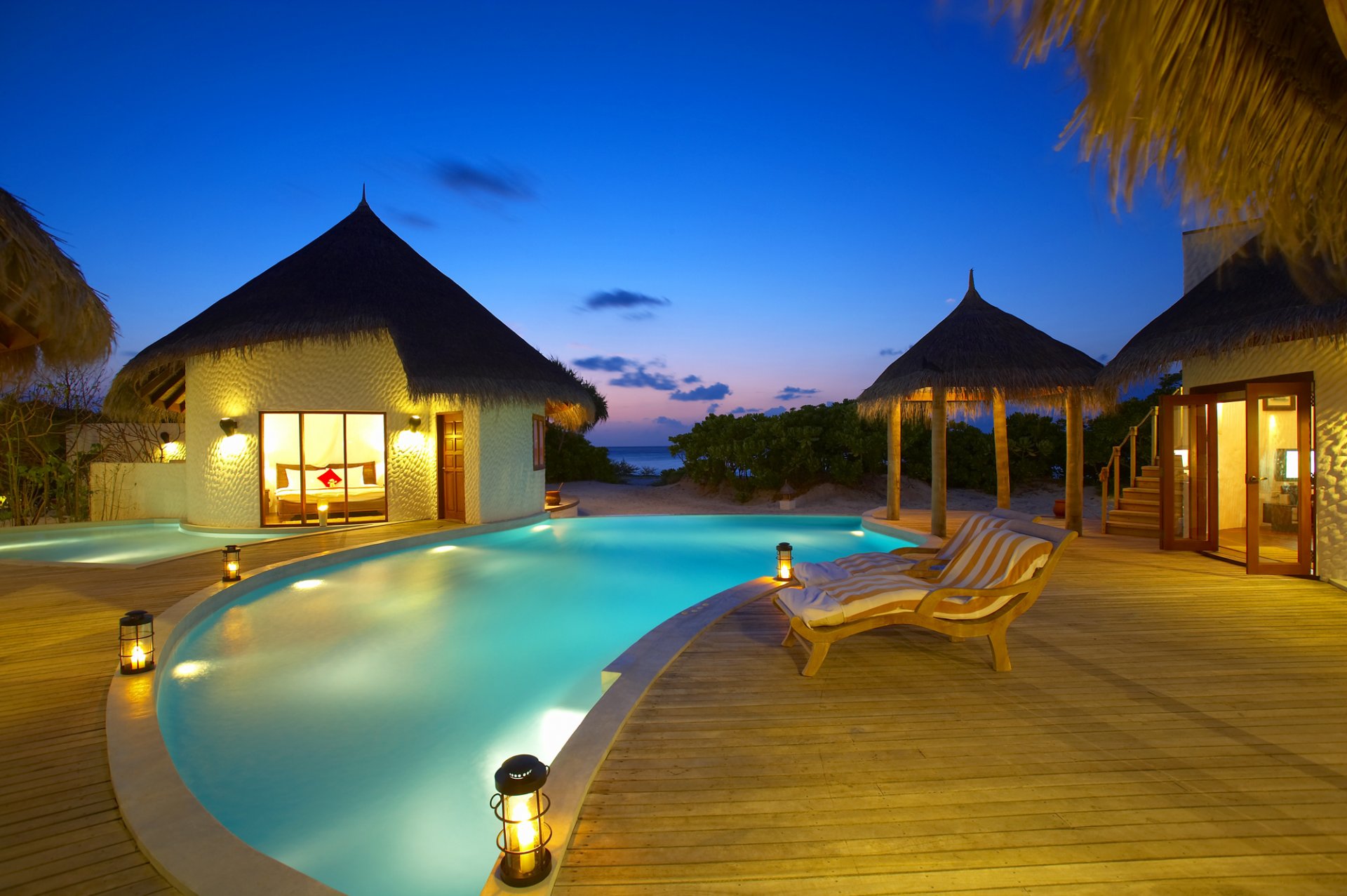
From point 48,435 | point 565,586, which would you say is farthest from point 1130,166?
point 48,435

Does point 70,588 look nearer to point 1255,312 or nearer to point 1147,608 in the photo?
point 1147,608

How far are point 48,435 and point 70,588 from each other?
768cm

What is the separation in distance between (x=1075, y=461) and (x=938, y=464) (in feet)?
5.71

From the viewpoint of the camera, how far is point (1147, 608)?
4.63m

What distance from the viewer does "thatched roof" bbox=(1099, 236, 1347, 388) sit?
5129mm

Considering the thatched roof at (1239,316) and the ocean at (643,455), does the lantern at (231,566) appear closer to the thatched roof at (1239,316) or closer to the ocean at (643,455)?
the thatched roof at (1239,316)

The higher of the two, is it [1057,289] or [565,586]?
[1057,289]

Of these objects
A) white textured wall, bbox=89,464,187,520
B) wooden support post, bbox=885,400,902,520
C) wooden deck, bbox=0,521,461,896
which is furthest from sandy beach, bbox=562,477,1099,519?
wooden deck, bbox=0,521,461,896

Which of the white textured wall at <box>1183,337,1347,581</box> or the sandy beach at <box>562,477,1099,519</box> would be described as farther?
the sandy beach at <box>562,477,1099,519</box>

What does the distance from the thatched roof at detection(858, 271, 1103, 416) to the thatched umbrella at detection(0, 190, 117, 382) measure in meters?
8.20

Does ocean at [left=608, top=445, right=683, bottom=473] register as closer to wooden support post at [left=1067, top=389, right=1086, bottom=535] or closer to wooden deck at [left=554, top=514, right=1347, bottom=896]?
wooden support post at [left=1067, top=389, right=1086, bottom=535]

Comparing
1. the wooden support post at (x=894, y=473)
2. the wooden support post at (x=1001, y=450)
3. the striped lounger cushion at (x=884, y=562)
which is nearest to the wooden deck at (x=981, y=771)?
the striped lounger cushion at (x=884, y=562)

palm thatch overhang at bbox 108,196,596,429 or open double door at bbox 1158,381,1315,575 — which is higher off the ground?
palm thatch overhang at bbox 108,196,596,429

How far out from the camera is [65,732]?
2775 mm
